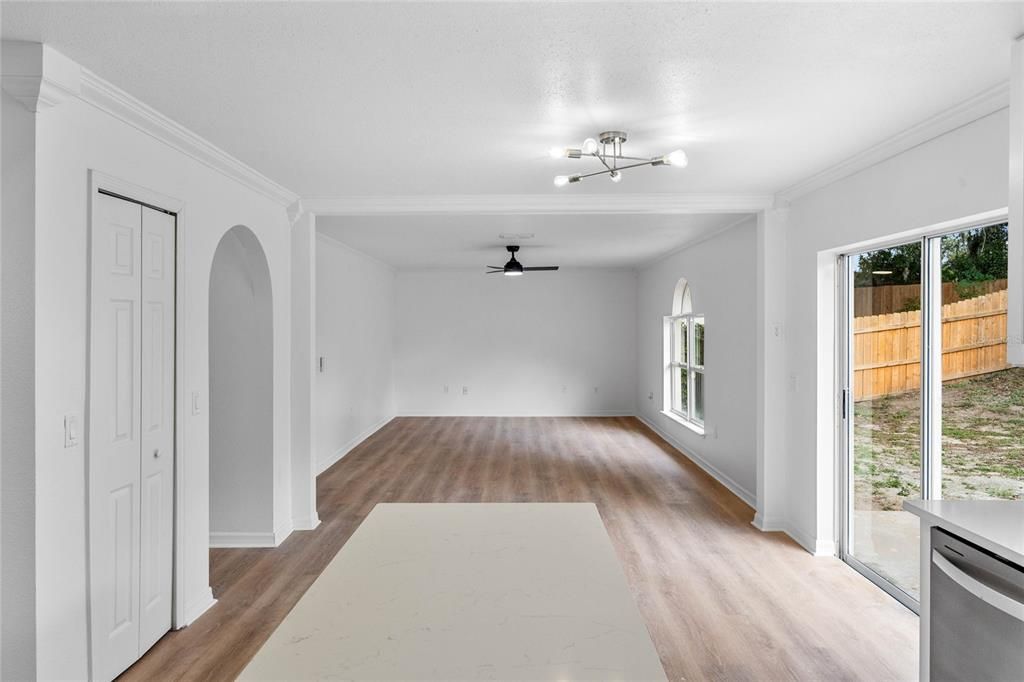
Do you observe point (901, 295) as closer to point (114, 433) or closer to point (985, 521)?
point (985, 521)

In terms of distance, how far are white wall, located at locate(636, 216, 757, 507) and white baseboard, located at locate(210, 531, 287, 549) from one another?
377 cm

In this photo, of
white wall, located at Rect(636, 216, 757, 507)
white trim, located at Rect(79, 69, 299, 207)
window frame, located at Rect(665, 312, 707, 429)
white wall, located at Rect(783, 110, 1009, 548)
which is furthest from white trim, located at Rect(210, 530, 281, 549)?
window frame, located at Rect(665, 312, 707, 429)

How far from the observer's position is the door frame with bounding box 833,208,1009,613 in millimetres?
2961

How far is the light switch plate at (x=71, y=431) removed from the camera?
2168 mm

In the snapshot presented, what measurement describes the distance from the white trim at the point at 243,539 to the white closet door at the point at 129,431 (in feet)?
3.74

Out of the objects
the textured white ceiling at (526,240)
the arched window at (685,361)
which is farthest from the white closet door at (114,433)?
the arched window at (685,361)

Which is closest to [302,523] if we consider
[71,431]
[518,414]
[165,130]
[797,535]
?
[71,431]

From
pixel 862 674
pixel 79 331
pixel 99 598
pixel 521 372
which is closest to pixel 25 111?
pixel 79 331

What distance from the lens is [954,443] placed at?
2.87 m

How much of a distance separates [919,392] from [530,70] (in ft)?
8.69

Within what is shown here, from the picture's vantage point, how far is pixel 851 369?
3.80 m

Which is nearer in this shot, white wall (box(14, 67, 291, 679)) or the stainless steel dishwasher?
the stainless steel dishwasher

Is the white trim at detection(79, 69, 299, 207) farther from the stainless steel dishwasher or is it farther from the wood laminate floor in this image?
the stainless steel dishwasher

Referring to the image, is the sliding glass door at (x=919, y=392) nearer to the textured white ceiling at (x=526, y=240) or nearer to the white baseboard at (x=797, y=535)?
the white baseboard at (x=797, y=535)
